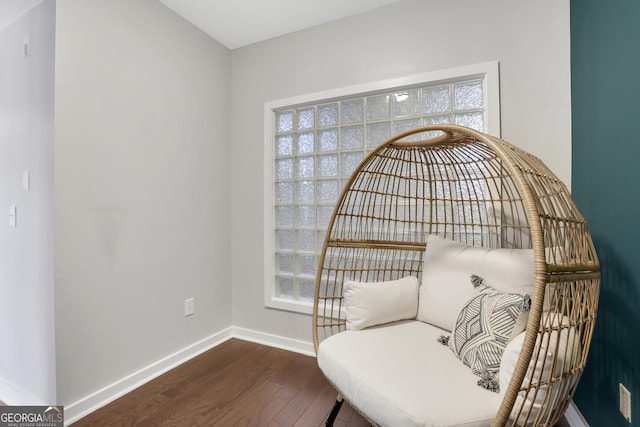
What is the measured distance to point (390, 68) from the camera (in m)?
1.99

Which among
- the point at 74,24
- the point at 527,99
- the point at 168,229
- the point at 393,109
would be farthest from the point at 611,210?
the point at 74,24

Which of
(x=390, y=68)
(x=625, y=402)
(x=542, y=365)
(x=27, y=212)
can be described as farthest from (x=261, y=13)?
(x=625, y=402)

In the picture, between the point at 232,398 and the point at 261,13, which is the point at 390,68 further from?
the point at 232,398

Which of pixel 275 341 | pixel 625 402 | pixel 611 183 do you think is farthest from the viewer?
pixel 275 341

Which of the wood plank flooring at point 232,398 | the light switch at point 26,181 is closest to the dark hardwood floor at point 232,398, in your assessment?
the wood plank flooring at point 232,398

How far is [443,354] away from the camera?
124 centimetres

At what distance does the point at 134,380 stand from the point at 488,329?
1.90 m

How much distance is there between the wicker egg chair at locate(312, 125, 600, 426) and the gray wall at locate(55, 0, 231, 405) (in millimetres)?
1029

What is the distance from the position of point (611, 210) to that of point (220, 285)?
2.35 metres

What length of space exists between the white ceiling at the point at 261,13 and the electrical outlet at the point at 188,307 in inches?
78.0

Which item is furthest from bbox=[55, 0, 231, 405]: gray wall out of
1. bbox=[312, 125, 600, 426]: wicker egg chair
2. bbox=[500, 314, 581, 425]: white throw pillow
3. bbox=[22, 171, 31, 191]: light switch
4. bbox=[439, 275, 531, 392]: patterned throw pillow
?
bbox=[500, 314, 581, 425]: white throw pillow

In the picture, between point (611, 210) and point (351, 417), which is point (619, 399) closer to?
point (611, 210)

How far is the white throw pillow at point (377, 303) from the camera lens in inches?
58.0

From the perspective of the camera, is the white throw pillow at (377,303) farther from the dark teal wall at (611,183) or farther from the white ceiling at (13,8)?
the white ceiling at (13,8)
